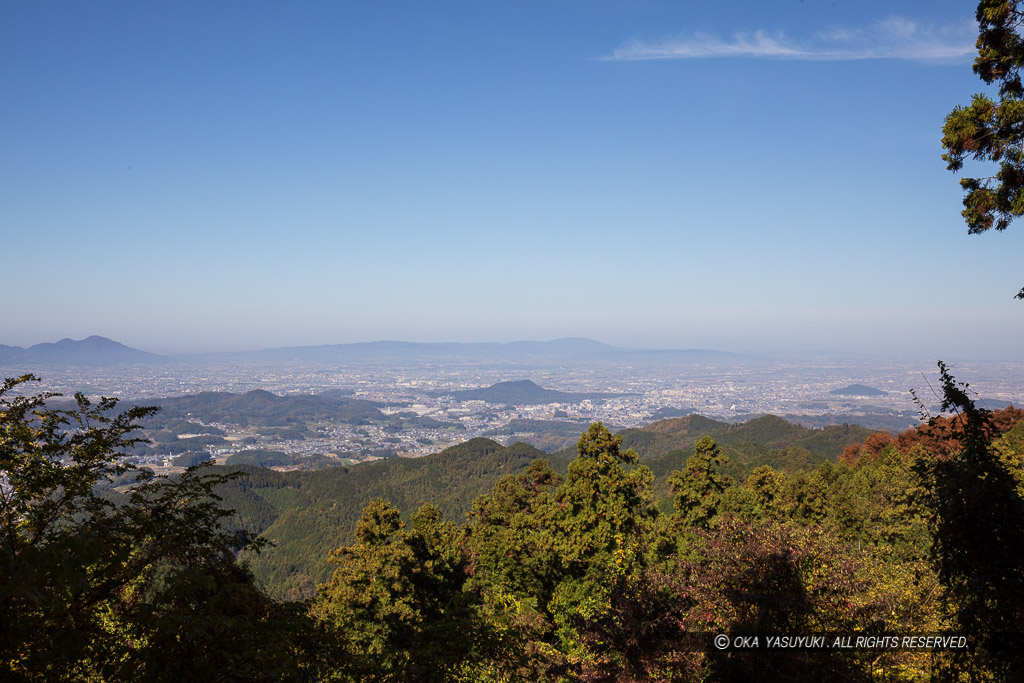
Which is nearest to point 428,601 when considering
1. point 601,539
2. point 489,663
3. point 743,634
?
point 601,539

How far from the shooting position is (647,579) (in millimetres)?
13297

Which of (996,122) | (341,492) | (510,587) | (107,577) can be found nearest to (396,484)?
(341,492)

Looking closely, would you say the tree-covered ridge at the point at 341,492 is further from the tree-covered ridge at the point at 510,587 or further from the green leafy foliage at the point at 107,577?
the green leafy foliage at the point at 107,577

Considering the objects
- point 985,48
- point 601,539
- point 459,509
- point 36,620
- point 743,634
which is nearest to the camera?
point 36,620

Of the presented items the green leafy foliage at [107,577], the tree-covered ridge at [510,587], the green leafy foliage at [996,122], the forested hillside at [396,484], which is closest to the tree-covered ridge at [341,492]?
the forested hillside at [396,484]

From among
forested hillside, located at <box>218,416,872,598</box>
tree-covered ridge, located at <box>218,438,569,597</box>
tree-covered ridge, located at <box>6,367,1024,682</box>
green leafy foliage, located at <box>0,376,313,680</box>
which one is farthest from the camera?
tree-covered ridge, located at <box>218,438,569,597</box>

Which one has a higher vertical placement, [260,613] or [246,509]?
[260,613]

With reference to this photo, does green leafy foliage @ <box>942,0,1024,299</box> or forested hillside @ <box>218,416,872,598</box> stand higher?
green leafy foliage @ <box>942,0,1024,299</box>

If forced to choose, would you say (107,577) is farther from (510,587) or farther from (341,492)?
(341,492)

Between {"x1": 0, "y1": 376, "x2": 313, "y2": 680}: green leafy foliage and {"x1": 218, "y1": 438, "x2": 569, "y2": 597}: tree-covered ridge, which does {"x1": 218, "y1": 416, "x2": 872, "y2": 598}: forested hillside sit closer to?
{"x1": 218, "y1": 438, "x2": 569, "y2": 597}: tree-covered ridge

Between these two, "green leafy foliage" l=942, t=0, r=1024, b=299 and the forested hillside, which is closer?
"green leafy foliage" l=942, t=0, r=1024, b=299

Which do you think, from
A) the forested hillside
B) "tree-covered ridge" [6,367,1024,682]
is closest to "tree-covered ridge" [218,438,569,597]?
the forested hillside

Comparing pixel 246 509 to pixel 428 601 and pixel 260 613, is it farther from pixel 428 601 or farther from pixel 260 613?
pixel 260 613

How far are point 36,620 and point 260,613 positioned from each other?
348 centimetres
